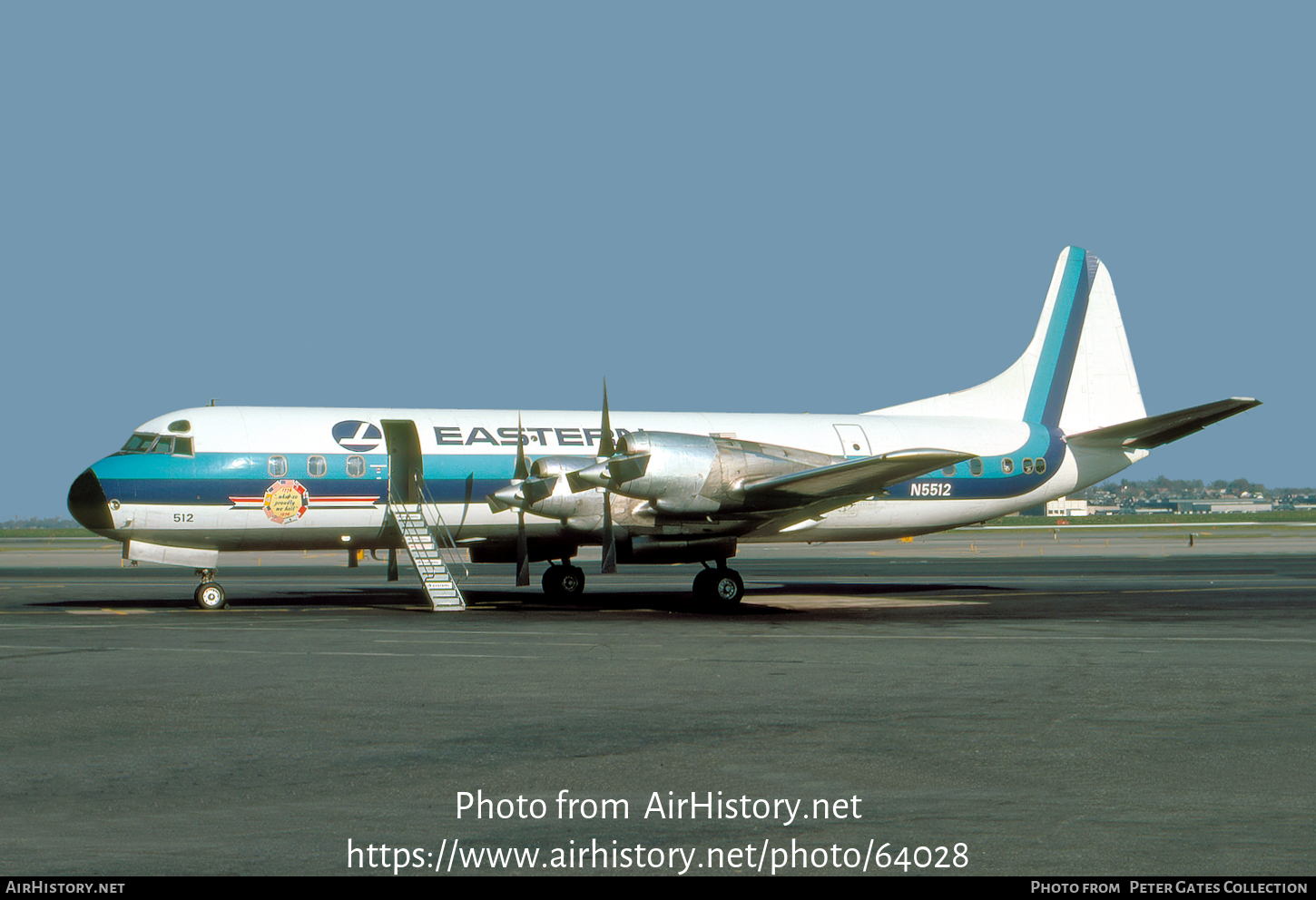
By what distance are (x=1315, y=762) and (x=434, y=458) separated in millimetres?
19375

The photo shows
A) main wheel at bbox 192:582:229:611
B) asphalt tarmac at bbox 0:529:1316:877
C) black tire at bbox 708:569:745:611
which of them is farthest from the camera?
black tire at bbox 708:569:745:611

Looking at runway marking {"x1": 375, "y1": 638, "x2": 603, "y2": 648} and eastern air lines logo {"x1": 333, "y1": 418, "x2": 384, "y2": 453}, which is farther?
eastern air lines logo {"x1": 333, "y1": 418, "x2": 384, "y2": 453}

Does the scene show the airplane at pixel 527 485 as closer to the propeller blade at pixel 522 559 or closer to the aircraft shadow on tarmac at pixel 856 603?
the propeller blade at pixel 522 559

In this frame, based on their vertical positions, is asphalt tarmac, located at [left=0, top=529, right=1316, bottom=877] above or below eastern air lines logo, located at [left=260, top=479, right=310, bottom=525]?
below

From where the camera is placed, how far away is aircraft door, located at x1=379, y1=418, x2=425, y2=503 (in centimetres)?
2547

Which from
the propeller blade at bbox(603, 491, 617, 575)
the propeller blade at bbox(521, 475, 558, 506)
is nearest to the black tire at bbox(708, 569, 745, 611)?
the propeller blade at bbox(603, 491, 617, 575)

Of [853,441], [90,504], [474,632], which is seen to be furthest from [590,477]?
[90,504]

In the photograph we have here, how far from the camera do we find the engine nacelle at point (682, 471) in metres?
23.3

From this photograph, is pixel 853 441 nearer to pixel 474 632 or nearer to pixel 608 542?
pixel 608 542

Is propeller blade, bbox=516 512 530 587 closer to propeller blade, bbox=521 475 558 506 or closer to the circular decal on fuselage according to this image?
propeller blade, bbox=521 475 558 506

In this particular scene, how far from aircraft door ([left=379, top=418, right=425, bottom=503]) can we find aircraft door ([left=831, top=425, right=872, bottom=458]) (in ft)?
33.5

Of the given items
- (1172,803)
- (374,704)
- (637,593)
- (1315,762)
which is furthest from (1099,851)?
(637,593)

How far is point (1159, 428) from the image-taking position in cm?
2981

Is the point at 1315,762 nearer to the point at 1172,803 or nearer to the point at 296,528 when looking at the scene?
the point at 1172,803
